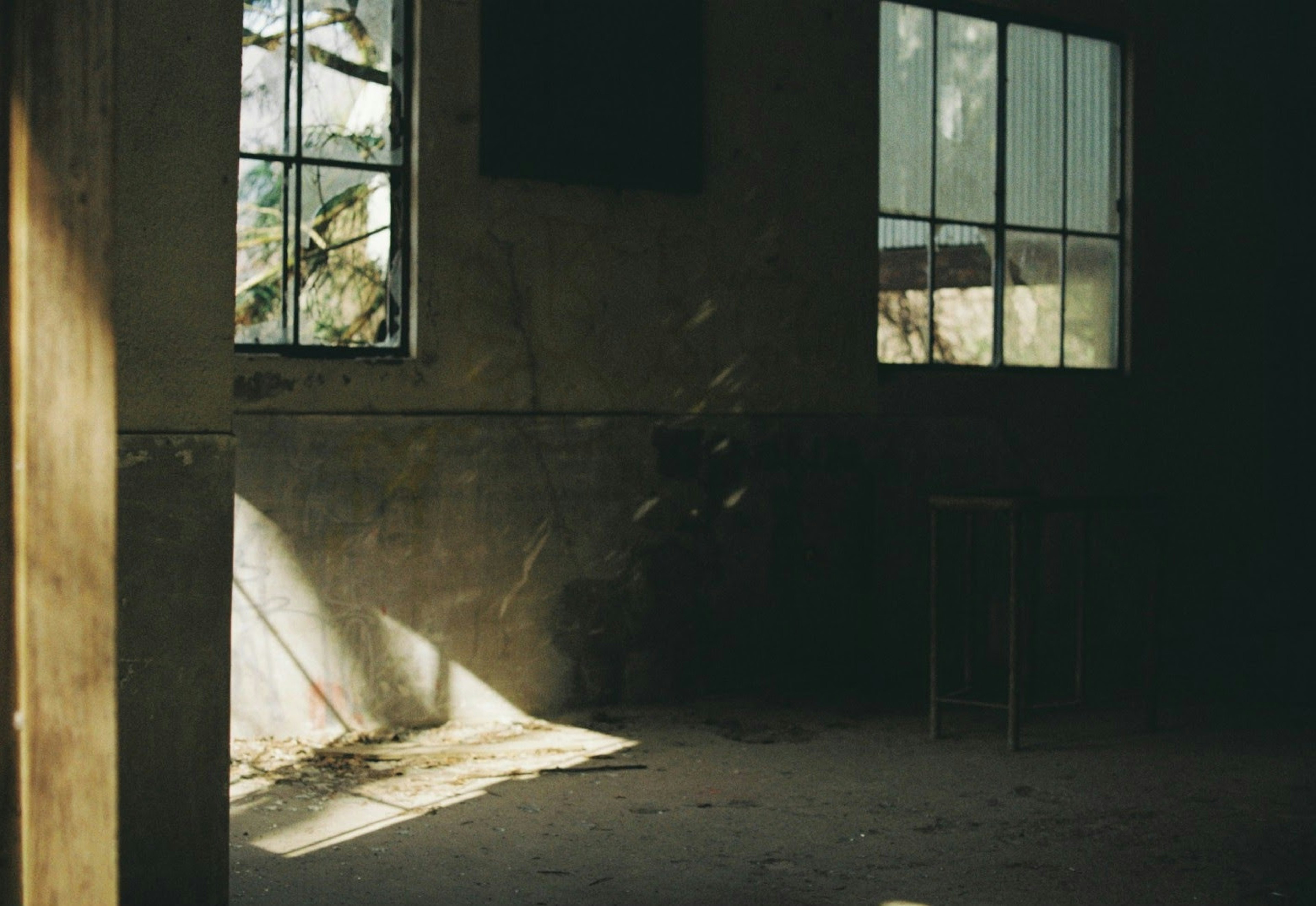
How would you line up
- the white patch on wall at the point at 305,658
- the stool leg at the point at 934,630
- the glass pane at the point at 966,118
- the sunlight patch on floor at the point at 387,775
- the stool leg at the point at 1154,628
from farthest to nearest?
1. the glass pane at the point at 966,118
2. the stool leg at the point at 1154,628
3. the stool leg at the point at 934,630
4. the white patch on wall at the point at 305,658
5. the sunlight patch on floor at the point at 387,775

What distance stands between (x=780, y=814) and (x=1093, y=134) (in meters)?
4.85

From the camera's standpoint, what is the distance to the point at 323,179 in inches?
227

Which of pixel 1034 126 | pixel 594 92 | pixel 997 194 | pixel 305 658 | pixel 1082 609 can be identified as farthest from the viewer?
pixel 1034 126

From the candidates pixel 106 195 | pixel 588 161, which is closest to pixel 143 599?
pixel 106 195

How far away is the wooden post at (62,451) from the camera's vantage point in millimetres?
2158

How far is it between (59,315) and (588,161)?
4.27 metres

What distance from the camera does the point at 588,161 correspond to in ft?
20.6

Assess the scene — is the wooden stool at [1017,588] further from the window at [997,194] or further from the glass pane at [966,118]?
the glass pane at [966,118]

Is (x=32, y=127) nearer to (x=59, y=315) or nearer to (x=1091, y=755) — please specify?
(x=59, y=315)

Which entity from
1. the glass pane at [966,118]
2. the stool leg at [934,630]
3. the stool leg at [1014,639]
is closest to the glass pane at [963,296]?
the glass pane at [966,118]

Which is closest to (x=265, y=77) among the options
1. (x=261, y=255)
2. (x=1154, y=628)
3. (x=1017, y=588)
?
(x=261, y=255)

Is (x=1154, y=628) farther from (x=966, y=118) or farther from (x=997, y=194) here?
(x=966, y=118)

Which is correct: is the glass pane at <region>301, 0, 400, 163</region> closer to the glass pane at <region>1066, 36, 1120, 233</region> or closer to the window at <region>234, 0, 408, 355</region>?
the window at <region>234, 0, 408, 355</region>

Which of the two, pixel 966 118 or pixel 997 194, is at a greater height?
pixel 966 118
